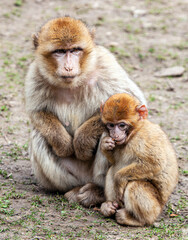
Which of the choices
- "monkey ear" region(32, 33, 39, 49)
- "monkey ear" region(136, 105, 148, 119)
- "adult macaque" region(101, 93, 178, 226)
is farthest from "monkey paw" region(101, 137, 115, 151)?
"monkey ear" region(32, 33, 39, 49)

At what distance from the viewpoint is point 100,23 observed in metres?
10.3

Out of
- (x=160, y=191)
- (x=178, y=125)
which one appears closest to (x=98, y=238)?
(x=160, y=191)

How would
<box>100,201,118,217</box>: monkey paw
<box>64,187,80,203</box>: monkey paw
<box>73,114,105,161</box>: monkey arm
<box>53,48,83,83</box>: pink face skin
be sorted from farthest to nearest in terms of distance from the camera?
<box>64,187,80,203</box>: monkey paw, <box>73,114,105,161</box>: monkey arm, <box>53,48,83,83</box>: pink face skin, <box>100,201,118,217</box>: monkey paw

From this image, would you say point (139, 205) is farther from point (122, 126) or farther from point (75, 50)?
point (75, 50)

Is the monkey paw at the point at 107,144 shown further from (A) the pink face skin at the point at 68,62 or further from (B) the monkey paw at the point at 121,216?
(A) the pink face skin at the point at 68,62

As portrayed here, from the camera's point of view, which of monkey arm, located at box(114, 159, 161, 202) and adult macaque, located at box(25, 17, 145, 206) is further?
adult macaque, located at box(25, 17, 145, 206)

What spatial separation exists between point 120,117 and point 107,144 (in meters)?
0.32

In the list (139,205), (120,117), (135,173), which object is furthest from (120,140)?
(139,205)

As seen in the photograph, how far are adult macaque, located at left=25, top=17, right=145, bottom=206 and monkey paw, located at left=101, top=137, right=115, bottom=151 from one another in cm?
48

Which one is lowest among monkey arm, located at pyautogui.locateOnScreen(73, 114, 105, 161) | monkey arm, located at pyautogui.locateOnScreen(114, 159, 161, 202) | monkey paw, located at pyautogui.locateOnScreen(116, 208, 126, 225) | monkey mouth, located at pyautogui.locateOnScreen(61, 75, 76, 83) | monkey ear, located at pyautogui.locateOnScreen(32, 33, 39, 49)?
monkey paw, located at pyautogui.locateOnScreen(116, 208, 126, 225)

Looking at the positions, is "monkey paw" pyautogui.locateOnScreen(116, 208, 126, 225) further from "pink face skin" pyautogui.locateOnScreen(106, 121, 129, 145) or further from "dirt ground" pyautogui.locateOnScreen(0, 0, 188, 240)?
"pink face skin" pyautogui.locateOnScreen(106, 121, 129, 145)

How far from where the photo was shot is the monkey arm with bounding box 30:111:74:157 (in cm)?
516

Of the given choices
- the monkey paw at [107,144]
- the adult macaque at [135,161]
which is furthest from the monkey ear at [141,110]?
the monkey paw at [107,144]

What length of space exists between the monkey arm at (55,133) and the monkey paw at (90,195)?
0.46 m
